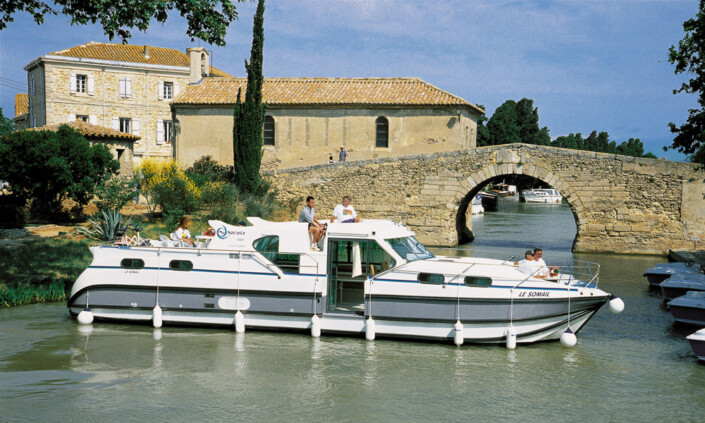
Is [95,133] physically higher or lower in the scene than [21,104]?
lower

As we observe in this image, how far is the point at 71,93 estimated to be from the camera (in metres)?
41.6

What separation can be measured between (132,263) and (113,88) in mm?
34494

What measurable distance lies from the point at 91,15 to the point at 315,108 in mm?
17614

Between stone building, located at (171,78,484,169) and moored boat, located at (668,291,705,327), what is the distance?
17166mm

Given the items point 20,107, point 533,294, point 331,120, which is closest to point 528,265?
point 533,294

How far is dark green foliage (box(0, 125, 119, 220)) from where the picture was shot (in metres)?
20.9

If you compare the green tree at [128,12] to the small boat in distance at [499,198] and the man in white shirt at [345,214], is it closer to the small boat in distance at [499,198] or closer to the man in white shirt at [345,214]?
the man in white shirt at [345,214]

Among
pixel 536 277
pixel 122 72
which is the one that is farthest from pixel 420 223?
pixel 122 72

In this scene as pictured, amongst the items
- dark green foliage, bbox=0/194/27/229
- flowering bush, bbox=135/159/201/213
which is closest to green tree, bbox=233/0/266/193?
flowering bush, bbox=135/159/201/213

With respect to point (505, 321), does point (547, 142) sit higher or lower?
higher

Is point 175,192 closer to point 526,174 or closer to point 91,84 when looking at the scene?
point 526,174

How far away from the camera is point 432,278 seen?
35.4 ft

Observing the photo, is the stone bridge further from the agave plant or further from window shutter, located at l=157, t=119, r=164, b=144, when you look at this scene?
window shutter, located at l=157, t=119, r=164, b=144

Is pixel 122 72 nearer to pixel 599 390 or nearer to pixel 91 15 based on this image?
pixel 91 15
